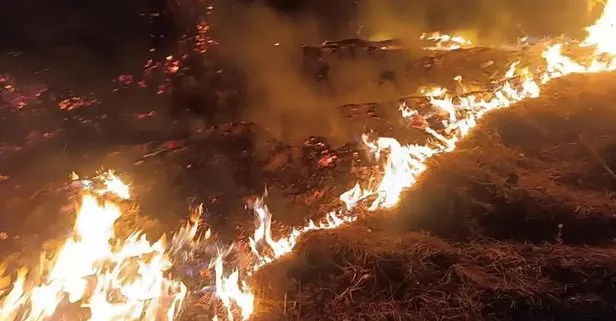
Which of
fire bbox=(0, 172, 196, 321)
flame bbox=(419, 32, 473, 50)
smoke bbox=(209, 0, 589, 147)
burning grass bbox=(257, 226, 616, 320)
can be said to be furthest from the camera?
flame bbox=(419, 32, 473, 50)

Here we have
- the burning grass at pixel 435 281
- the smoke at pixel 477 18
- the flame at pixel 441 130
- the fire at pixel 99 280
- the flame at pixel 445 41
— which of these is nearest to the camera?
the fire at pixel 99 280

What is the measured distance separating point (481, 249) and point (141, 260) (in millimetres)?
2813

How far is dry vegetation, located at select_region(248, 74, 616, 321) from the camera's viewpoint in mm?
4645

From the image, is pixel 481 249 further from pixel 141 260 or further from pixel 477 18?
pixel 477 18

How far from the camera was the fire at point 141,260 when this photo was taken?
429 cm

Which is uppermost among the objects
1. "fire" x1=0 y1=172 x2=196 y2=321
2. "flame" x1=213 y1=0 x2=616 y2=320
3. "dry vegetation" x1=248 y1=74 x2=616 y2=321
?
"fire" x1=0 y1=172 x2=196 y2=321

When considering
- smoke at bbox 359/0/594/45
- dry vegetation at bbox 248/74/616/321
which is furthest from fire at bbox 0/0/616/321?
smoke at bbox 359/0/594/45

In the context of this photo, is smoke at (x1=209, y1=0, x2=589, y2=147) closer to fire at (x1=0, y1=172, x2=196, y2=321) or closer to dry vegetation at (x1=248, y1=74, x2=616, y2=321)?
dry vegetation at (x1=248, y1=74, x2=616, y2=321)

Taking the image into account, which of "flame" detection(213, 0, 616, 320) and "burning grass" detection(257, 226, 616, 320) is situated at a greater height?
"burning grass" detection(257, 226, 616, 320)

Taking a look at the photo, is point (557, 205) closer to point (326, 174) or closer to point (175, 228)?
point (326, 174)

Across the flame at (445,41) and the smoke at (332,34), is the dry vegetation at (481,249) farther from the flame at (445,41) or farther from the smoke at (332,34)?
the flame at (445,41)

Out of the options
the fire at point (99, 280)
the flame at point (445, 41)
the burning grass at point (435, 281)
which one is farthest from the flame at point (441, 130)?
the fire at point (99, 280)

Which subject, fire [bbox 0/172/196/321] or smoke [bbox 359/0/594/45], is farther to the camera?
smoke [bbox 359/0/594/45]

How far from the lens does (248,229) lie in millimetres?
5684
